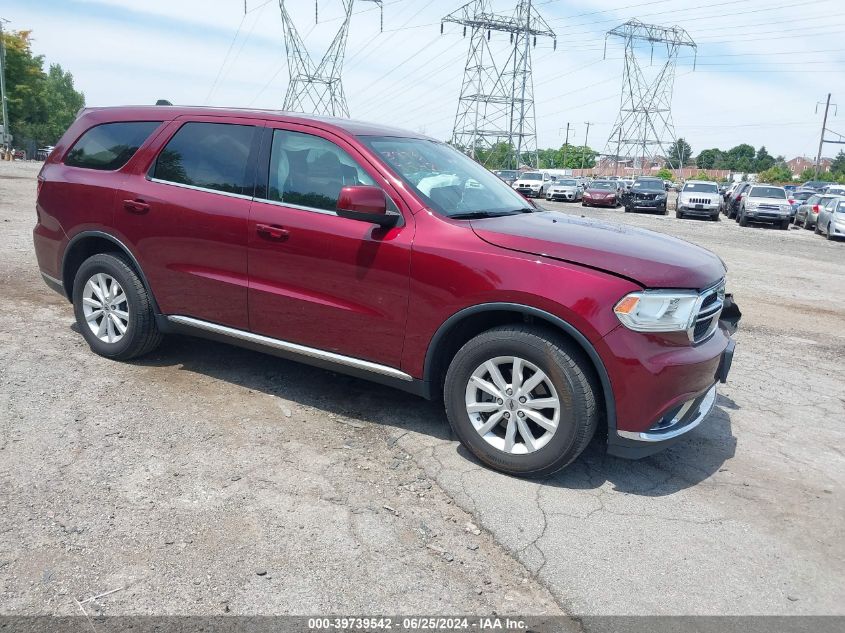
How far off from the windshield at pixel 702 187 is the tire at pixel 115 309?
2715cm

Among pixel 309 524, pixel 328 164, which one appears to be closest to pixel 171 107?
pixel 328 164

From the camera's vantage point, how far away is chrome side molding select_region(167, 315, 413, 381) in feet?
13.6

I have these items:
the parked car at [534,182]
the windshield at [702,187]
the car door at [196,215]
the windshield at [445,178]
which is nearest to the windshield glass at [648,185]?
the windshield at [702,187]

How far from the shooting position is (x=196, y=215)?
468cm

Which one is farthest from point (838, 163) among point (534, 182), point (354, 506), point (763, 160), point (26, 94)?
point (354, 506)

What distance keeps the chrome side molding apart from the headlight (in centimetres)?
129

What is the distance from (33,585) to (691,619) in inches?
101

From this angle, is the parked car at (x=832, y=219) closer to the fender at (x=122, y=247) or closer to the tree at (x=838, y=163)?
the fender at (x=122, y=247)

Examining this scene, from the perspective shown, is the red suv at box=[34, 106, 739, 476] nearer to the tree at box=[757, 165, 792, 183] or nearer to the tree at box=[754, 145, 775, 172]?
the tree at box=[757, 165, 792, 183]

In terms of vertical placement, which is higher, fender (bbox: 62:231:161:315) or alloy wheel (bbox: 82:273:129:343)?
fender (bbox: 62:231:161:315)

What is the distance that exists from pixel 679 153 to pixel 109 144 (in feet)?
342

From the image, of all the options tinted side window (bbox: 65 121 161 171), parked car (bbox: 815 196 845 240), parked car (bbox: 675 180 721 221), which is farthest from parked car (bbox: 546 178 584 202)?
tinted side window (bbox: 65 121 161 171)

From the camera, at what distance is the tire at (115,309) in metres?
5.06

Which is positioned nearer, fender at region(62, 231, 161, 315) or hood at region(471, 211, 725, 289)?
hood at region(471, 211, 725, 289)
